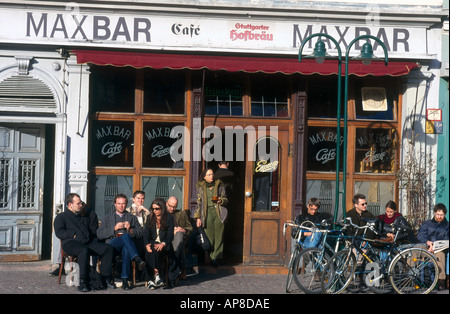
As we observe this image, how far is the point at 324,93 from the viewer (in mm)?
12742

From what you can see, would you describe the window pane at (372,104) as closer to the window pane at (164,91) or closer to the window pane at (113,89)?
the window pane at (164,91)

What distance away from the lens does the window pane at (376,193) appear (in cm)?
1278

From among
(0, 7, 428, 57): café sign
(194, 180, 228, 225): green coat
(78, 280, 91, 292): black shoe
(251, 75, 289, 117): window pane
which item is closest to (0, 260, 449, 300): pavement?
(78, 280, 91, 292): black shoe

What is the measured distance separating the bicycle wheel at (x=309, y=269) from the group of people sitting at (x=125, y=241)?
74.5 inches

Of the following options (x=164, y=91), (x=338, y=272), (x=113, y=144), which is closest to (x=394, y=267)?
(x=338, y=272)

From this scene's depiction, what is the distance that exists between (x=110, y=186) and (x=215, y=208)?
1.83m

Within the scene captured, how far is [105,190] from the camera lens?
12328mm

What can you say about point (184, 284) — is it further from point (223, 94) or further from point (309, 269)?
point (223, 94)

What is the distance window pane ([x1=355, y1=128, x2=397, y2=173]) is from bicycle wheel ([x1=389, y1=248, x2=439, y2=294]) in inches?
103

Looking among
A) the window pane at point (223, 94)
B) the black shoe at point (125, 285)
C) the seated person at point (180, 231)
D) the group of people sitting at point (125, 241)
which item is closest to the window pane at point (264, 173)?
the window pane at point (223, 94)

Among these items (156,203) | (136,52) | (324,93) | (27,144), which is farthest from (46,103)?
(324,93)

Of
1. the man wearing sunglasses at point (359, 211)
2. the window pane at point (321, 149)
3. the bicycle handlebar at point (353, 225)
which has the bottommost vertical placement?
the bicycle handlebar at point (353, 225)

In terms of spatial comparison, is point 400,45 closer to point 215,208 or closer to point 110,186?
point 215,208

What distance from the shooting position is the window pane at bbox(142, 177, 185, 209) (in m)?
12.4
